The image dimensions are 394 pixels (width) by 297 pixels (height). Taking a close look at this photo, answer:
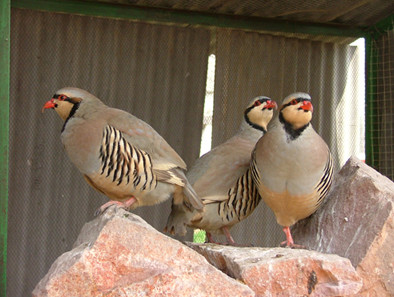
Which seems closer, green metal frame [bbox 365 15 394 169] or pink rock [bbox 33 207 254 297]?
pink rock [bbox 33 207 254 297]

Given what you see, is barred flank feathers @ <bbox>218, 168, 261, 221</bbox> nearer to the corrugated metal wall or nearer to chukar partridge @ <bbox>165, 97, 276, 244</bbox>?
chukar partridge @ <bbox>165, 97, 276, 244</bbox>

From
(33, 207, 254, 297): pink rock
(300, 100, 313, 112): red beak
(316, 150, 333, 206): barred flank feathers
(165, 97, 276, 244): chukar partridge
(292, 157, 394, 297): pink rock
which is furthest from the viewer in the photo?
(165, 97, 276, 244): chukar partridge

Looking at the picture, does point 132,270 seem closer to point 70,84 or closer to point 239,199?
point 239,199

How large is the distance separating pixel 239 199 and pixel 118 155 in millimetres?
1119

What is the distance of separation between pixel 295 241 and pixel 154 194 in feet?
3.69

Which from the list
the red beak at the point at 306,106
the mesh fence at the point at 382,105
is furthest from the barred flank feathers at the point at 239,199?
the mesh fence at the point at 382,105

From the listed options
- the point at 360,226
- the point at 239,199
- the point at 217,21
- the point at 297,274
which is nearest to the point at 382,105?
the point at 217,21

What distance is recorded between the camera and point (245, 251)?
12.7 feet

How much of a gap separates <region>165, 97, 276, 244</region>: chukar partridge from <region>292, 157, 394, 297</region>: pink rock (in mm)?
518

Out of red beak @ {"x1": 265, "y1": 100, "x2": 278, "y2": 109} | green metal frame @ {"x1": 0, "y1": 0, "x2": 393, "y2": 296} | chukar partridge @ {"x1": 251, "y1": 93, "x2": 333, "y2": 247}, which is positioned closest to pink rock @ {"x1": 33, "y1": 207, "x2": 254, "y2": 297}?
chukar partridge @ {"x1": 251, "y1": 93, "x2": 333, "y2": 247}

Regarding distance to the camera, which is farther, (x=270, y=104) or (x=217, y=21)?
(x=217, y=21)

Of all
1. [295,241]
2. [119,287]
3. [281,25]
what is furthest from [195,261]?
[281,25]

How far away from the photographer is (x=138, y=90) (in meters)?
6.38

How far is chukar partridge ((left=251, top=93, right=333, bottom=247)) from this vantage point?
429cm
